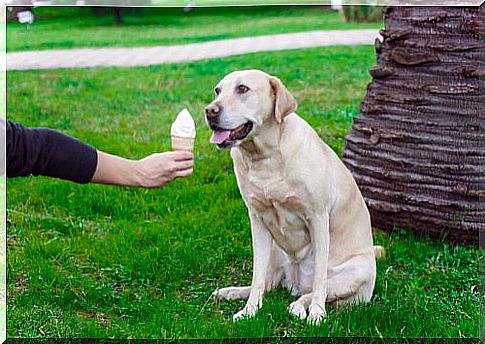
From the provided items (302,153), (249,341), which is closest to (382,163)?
(302,153)

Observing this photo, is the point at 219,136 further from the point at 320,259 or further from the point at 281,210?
the point at 320,259

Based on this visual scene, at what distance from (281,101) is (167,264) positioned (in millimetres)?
1433

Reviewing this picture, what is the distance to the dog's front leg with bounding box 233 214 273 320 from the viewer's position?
14.1ft

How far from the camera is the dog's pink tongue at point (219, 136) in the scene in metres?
3.87

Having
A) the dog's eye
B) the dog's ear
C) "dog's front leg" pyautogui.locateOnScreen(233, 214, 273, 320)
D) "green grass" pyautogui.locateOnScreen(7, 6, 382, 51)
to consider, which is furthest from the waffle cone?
"green grass" pyautogui.locateOnScreen(7, 6, 382, 51)

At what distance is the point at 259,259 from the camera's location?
4332 mm

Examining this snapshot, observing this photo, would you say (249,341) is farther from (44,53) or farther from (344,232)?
(44,53)

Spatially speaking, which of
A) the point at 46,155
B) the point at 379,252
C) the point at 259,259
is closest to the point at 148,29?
the point at 379,252

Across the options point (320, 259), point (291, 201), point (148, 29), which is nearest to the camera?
point (291, 201)

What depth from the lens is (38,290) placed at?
4.60 meters

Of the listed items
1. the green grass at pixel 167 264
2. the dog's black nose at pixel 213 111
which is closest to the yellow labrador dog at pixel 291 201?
the dog's black nose at pixel 213 111

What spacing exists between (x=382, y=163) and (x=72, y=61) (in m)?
7.42

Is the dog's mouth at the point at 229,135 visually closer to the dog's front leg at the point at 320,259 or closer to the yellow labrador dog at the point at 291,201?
the yellow labrador dog at the point at 291,201

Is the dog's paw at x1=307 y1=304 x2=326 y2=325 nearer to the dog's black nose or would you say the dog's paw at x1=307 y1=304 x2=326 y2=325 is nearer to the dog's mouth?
the dog's mouth
